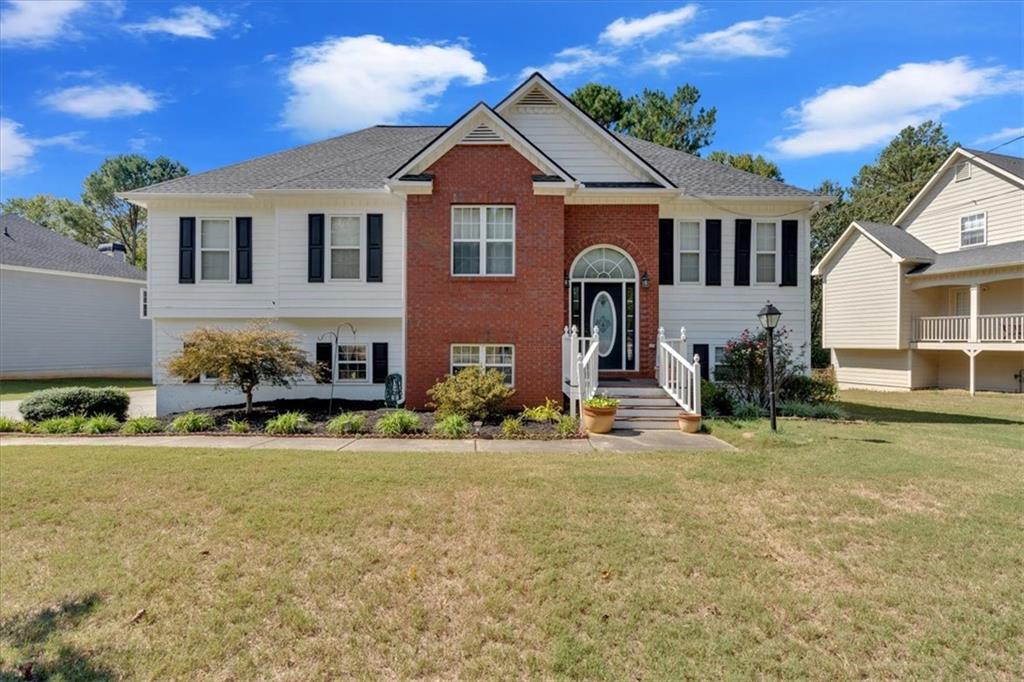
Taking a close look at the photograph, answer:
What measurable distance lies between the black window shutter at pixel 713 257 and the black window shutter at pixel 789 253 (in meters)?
1.69

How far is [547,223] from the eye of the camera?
1238cm

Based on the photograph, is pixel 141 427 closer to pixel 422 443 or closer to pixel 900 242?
pixel 422 443

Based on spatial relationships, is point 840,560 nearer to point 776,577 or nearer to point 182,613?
point 776,577

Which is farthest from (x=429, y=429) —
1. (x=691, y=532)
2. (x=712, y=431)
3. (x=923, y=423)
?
(x=923, y=423)

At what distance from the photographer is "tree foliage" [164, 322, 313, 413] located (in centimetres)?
1097

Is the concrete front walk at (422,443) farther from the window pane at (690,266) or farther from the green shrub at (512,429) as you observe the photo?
the window pane at (690,266)

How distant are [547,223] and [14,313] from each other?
77.1 ft

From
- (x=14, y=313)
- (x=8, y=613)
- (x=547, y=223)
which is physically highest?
(x=547, y=223)

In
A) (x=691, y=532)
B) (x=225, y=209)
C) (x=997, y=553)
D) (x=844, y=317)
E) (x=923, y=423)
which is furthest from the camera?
(x=844, y=317)

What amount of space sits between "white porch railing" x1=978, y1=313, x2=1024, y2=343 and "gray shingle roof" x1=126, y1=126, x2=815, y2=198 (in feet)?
38.3

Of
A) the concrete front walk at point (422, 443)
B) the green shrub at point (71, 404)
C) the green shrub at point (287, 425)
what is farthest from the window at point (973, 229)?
the green shrub at point (71, 404)

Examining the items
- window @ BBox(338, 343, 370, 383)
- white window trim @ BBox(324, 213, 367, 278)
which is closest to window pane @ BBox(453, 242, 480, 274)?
white window trim @ BBox(324, 213, 367, 278)

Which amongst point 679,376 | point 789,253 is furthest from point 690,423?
point 789,253

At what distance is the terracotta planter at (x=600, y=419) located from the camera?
9969 millimetres
